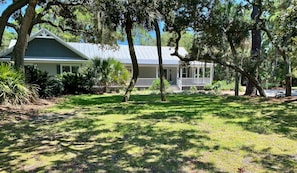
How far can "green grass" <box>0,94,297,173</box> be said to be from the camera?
13.1 ft

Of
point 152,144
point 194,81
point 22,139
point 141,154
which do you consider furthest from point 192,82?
point 141,154

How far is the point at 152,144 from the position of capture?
5.12 meters

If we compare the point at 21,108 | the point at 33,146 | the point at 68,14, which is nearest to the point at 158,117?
the point at 33,146

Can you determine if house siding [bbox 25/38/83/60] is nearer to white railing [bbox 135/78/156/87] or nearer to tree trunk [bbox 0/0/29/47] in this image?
white railing [bbox 135/78/156/87]

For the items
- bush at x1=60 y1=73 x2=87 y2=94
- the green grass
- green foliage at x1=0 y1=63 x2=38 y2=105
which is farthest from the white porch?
the green grass

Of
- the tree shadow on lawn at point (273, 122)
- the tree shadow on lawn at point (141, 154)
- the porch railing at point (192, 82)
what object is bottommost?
the tree shadow on lawn at point (141, 154)

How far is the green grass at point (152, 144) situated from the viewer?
3.99 metres

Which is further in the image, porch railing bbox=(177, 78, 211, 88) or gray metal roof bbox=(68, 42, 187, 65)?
porch railing bbox=(177, 78, 211, 88)

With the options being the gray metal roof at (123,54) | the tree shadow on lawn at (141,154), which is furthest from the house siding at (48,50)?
the tree shadow on lawn at (141,154)

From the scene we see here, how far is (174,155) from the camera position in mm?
4445

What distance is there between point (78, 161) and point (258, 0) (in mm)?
12630

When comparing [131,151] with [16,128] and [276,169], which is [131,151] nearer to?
[276,169]

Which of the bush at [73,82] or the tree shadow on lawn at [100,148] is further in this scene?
the bush at [73,82]

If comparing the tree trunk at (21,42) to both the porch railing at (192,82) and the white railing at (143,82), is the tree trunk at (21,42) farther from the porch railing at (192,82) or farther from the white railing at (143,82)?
the porch railing at (192,82)
